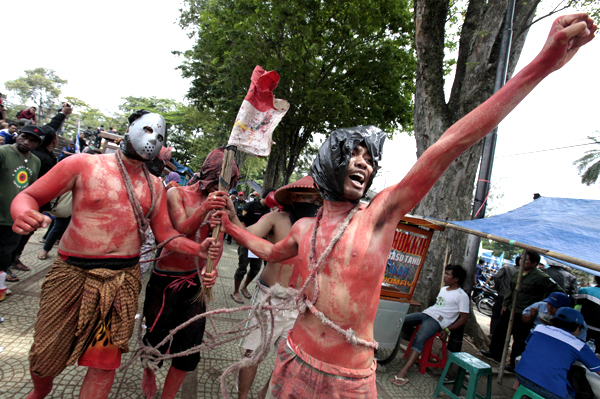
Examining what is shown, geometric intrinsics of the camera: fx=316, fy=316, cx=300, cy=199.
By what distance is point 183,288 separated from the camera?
2.54m

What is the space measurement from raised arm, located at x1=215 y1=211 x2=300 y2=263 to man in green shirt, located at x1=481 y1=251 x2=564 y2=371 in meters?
4.67

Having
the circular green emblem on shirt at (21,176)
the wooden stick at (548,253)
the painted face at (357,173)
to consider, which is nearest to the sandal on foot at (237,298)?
the circular green emblem on shirt at (21,176)

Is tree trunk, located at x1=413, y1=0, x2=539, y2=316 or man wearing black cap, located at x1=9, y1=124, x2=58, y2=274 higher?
tree trunk, located at x1=413, y1=0, x2=539, y2=316

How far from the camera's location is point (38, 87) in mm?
52438

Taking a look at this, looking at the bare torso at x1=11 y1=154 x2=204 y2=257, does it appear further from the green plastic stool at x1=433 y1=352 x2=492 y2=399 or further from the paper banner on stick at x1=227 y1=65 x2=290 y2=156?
the green plastic stool at x1=433 y1=352 x2=492 y2=399

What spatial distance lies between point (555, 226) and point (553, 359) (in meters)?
1.32

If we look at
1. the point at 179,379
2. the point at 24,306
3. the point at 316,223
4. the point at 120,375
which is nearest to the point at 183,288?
the point at 179,379

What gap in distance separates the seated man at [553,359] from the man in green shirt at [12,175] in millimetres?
5644

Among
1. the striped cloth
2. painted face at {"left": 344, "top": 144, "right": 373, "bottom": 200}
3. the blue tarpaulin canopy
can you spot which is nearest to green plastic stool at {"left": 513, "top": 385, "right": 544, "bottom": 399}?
the blue tarpaulin canopy

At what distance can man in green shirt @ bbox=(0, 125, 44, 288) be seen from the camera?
3473 millimetres

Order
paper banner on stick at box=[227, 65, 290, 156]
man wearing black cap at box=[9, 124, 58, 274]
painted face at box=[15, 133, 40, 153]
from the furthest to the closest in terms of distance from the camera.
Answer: man wearing black cap at box=[9, 124, 58, 274] < painted face at box=[15, 133, 40, 153] < paper banner on stick at box=[227, 65, 290, 156]

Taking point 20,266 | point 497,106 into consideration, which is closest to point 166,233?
point 497,106

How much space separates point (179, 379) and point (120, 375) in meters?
0.84

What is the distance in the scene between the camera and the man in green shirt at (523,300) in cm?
502
